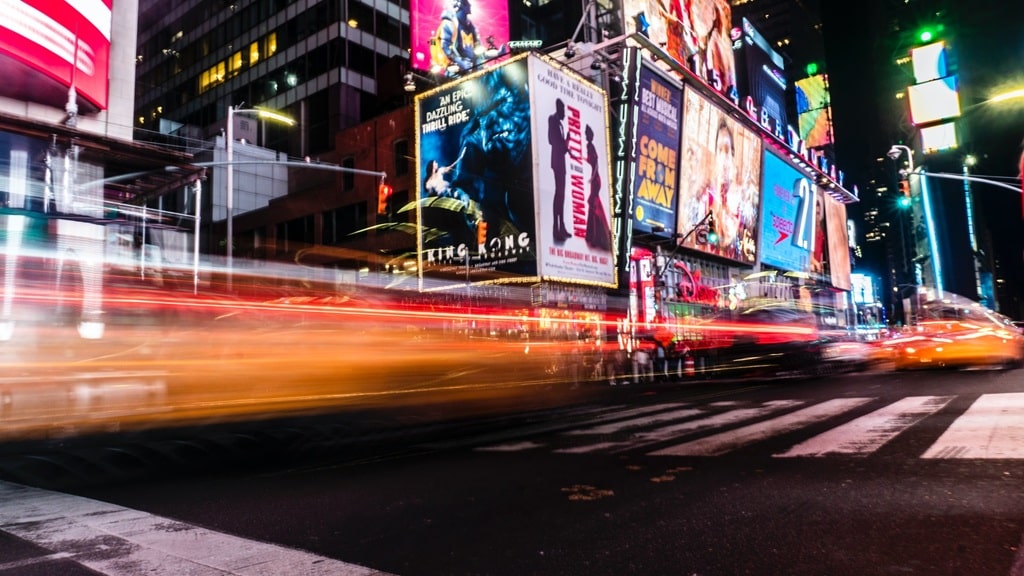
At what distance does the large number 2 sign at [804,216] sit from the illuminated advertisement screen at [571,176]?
28.8 m

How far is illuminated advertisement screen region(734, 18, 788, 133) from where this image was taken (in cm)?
5525

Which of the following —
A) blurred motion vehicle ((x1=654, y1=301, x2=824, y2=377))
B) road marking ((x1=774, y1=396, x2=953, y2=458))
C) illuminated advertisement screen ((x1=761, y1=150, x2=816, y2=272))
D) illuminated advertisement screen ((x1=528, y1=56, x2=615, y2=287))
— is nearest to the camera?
road marking ((x1=774, y1=396, x2=953, y2=458))

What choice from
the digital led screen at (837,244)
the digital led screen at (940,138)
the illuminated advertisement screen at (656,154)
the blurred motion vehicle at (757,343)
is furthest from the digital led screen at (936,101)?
the blurred motion vehicle at (757,343)

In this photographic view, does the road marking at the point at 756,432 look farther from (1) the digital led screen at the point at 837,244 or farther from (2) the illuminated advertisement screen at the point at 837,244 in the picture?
(2) the illuminated advertisement screen at the point at 837,244

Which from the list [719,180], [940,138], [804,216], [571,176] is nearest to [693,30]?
[719,180]

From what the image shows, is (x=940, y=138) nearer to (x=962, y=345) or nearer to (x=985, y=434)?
(x=962, y=345)

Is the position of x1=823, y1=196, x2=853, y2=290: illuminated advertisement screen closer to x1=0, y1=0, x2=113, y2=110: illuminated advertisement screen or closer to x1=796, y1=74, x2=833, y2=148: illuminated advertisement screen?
x1=796, y1=74, x2=833, y2=148: illuminated advertisement screen

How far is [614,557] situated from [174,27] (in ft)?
236

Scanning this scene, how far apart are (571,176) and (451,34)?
10506mm

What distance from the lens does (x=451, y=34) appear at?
31.9 meters

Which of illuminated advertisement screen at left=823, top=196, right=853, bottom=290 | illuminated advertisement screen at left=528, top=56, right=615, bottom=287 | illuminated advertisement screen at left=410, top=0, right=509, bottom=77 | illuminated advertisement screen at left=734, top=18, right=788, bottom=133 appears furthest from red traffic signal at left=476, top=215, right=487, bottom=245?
illuminated advertisement screen at left=823, top=196, right=853, bottom=290

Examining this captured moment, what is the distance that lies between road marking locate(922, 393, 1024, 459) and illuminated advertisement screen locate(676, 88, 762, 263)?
2515 centimetres

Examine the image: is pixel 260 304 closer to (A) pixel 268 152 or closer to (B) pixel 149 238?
(B) pixel 149 238

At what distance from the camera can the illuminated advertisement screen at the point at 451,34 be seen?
31.5 meters
